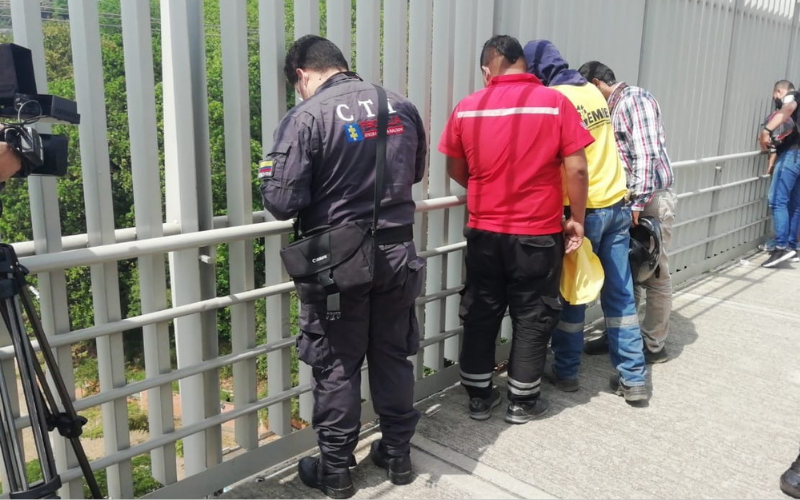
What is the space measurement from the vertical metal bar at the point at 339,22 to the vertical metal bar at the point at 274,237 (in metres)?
0.02

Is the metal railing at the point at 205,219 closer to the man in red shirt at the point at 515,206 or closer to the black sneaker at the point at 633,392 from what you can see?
the man in red shirt at the point at 515,206


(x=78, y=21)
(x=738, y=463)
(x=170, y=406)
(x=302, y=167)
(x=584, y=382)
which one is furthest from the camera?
(x=584, y=382)

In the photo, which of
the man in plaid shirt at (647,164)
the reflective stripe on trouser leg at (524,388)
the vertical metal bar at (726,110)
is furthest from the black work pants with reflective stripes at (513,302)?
the vertical metal bar at (726,110)

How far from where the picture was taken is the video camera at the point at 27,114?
206 centimetres

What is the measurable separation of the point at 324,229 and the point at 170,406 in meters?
1.02

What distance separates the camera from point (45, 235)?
2.52m

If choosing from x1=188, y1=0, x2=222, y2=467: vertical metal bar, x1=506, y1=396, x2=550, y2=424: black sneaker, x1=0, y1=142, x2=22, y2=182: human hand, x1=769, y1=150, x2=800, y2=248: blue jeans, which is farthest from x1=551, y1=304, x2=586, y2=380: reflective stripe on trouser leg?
x1=769, y1=150, x2=800, y2=248: blue jeans

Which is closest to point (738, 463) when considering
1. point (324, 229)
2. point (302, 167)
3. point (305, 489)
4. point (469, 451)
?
point (469, 451)

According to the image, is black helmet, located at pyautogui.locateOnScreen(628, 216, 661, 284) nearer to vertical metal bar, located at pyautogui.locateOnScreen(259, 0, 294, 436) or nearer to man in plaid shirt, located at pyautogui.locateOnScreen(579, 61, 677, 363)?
man in plaid shirt, located at pyautogui.locateOnScreen(579, 61, 677, 363)

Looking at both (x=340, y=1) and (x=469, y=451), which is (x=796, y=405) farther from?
(x=340, y=1)

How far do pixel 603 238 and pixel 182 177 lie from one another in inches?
97.4

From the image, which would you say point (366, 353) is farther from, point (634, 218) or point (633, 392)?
point (634, 218)

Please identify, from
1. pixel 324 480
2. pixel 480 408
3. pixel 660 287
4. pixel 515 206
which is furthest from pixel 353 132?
pixel 660 287

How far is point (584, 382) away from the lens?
4441 millimetres
